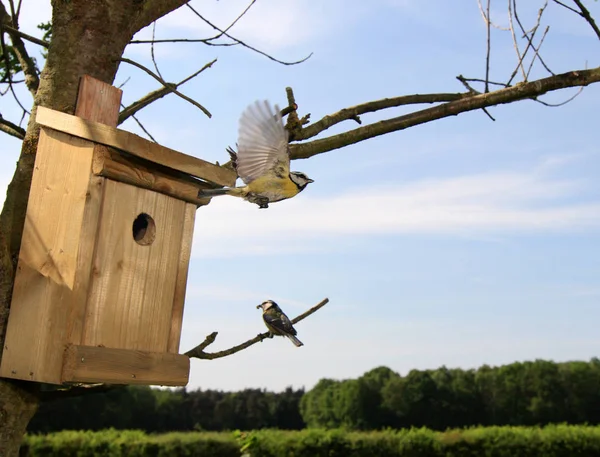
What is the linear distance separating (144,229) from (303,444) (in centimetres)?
1458

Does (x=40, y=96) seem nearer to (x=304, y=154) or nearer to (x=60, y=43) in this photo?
(x=60, y=43)

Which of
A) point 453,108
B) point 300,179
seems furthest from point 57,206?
point 453,108

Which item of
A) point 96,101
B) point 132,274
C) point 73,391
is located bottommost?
point 73,391

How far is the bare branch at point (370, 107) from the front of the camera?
2968mm

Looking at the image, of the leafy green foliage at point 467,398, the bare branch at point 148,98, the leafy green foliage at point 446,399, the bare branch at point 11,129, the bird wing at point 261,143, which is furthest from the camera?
the leafy green foliage at point 467,398

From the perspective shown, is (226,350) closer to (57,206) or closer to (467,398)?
(57,206)

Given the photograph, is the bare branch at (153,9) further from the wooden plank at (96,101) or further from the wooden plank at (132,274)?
the wooden plank at (132,274)

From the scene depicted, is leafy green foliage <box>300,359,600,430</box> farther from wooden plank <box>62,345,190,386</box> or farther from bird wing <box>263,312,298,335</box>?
wooden plank <box>62,345,190,386</box>

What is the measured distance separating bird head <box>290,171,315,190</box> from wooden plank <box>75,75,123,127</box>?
0.78 meters

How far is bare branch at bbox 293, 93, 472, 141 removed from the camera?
2.97 meters

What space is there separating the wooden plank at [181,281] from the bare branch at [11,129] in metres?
0.95

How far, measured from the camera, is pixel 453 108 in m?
3.09

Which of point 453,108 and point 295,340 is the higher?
point 453,108

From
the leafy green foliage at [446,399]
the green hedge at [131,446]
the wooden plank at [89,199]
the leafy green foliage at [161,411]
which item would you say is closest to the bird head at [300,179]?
the wooden plank at [89,199]
